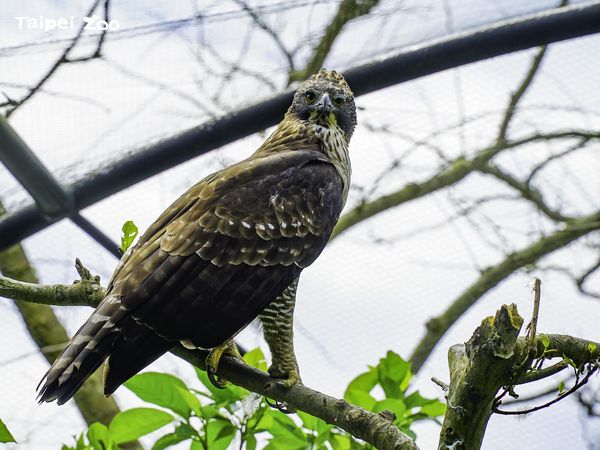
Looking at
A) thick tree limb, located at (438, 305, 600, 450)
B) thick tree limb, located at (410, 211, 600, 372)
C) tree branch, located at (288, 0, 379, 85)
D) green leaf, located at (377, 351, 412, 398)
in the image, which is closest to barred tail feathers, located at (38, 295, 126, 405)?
green leaf, located at (377, 351, 412, 398)

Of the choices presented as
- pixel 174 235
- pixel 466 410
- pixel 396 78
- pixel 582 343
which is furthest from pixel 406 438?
pixel 396 78

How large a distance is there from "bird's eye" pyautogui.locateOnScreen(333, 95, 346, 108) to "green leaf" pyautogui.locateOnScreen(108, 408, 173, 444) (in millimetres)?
1357

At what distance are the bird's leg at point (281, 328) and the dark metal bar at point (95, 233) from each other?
42.5 inches

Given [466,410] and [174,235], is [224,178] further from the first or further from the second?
[466,410]

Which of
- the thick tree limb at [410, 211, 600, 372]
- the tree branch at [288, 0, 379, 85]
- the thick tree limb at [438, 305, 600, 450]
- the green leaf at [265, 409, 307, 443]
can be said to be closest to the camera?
the thick tree limb at [438, 305, 600, 450]

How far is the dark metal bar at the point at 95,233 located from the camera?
3.77 metres

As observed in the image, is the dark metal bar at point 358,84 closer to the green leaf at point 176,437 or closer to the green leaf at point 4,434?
the green leaf at point 176,437

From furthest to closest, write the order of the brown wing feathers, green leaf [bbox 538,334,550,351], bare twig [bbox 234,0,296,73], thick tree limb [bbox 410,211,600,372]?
thick tree limb [bbox 410,211,600,372] → bare twig [bbox 234,0,296,73] → the brown wing feathers → green leaf [bbox 538,334,550,351]

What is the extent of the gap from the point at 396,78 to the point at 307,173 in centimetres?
75

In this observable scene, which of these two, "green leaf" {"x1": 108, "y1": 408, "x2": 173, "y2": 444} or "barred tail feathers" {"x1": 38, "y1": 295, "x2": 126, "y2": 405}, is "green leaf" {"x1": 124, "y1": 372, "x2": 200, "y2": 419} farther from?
"barred tail feathers" {"x1": 38, "y1": 295, "x2": 126, "y2": 405}

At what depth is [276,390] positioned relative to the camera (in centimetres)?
248

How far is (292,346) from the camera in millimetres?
2830

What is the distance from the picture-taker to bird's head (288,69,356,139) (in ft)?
11.2
